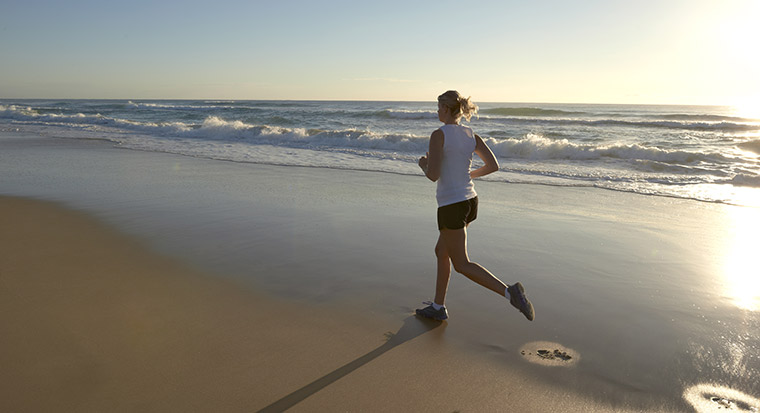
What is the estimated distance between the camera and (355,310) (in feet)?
12.1

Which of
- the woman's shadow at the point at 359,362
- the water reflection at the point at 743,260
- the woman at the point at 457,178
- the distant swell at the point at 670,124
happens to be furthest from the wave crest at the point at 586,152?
the distant swell at the point at 670,124

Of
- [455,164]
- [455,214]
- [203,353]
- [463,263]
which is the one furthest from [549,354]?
[203,353]

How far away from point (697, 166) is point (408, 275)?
39.3 ft

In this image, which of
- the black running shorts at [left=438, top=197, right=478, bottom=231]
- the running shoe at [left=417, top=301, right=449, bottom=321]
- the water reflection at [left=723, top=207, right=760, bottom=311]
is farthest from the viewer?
the water reflection at [left=723, top=207, right=760, bottom=311]

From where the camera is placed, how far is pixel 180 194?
7684 millimetres

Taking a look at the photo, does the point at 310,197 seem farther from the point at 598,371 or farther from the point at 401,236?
the point at 598,371

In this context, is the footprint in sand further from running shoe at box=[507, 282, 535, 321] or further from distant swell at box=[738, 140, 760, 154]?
distant swell at box=[738, 140, 760, 154]

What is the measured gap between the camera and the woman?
10.7 ft

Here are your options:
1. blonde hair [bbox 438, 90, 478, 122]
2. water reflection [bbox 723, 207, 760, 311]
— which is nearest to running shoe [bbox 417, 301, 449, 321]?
blonde hair [bbox 438, 90, 478, 122]

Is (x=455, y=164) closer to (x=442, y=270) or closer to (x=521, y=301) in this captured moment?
(x=442, y=270)

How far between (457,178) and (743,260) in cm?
370

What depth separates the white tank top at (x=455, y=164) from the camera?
128 inches

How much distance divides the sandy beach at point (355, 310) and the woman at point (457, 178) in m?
0.36

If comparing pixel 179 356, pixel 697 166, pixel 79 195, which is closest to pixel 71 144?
pixel 79 195
